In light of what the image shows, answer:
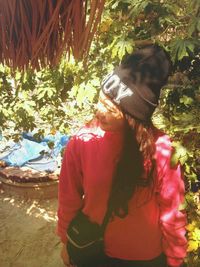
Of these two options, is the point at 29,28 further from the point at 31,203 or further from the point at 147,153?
the point at 31,203

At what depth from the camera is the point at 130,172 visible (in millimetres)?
1638

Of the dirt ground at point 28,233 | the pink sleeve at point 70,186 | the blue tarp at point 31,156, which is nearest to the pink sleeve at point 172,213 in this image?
the pink sleeve at point 70,186

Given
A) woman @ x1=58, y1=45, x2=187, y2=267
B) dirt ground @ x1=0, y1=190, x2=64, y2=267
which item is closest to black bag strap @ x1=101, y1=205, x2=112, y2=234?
woman @ x1=58, y1=45, x2=187, y2=267

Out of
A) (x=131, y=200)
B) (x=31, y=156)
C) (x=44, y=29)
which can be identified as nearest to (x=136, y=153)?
(x=131, y=200)

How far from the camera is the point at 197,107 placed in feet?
7.31

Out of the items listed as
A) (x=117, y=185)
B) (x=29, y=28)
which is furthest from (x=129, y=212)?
(x=29, y=28)

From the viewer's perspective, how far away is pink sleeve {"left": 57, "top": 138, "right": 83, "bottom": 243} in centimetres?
169

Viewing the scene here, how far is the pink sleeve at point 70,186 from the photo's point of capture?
1.69 m

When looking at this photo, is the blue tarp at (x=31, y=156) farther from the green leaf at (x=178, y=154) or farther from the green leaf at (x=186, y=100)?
the green leaf at (x=178, y=154)

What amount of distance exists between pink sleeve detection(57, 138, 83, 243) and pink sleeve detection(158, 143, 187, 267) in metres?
0.38

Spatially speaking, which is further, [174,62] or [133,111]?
[174,62]

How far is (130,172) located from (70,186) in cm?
31

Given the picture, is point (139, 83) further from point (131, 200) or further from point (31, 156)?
point (31, 156)

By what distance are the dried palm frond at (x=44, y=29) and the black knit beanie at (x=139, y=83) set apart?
1.62ft
